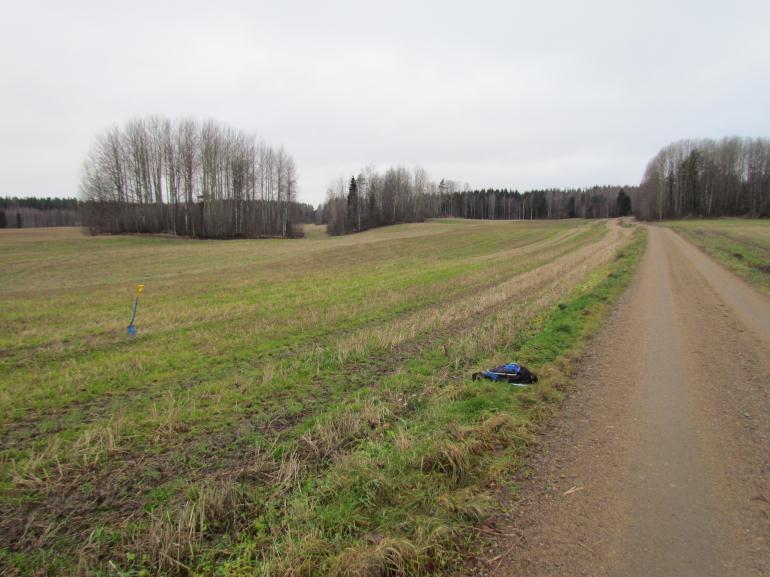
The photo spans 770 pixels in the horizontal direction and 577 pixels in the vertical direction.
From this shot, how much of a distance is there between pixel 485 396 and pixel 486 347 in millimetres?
3130

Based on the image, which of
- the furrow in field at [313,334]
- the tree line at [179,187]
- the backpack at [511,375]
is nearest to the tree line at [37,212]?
the tree line at [179,187]

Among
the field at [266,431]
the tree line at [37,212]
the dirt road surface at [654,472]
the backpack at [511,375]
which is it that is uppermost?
the tree line at [37,212]

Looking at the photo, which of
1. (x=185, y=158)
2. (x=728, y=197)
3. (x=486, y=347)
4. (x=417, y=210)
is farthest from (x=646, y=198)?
(x=486, y=347)

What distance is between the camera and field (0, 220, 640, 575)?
11.3 ft

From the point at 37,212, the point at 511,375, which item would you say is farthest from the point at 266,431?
the point at 37,212

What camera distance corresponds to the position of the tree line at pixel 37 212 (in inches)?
4476

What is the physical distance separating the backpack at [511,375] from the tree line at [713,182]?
107216 mm

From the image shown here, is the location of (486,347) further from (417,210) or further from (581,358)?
(417,210)

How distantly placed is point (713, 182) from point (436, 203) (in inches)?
2780

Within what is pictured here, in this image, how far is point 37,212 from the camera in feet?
400

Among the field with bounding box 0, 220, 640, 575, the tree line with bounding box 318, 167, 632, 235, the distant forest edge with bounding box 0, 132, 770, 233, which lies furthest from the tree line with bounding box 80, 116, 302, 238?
the field with bounding box 0, 220, 640, 575

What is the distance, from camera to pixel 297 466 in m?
4.47

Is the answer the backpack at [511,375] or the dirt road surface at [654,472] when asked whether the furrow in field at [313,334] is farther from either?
the dirt road surface at [654,472]

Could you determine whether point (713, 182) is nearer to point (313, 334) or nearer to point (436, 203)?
point (436, 203)
